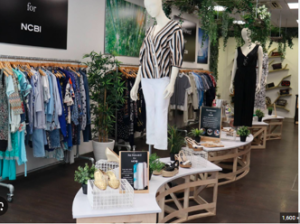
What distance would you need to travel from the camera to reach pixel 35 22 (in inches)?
197

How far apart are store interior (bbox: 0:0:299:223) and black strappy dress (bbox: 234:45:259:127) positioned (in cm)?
2

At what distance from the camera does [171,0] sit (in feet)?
23.2

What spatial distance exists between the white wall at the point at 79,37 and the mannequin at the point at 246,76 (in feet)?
8.40

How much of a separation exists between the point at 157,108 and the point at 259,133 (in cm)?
444

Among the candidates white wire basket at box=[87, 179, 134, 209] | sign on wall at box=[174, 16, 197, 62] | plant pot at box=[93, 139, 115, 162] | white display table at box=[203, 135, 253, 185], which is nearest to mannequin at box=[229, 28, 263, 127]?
white display table at box=[203, 135, 253, 185]

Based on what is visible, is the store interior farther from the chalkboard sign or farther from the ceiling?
the ceiling

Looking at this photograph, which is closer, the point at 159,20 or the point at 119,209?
the point at 119,209

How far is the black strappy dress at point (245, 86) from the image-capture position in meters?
5.93

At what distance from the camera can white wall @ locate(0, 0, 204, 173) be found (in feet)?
16.7

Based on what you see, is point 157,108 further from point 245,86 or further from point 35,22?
point 245,86

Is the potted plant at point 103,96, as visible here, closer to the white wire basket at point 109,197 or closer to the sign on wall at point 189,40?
the white wire basket at point 109,197

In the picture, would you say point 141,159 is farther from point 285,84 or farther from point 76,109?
point 285,84

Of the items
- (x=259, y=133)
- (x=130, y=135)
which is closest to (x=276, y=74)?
(x=259, y=133)

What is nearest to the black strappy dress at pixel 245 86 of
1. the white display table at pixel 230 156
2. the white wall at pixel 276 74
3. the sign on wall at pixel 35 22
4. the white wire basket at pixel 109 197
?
the white display table at pixel 230 156
